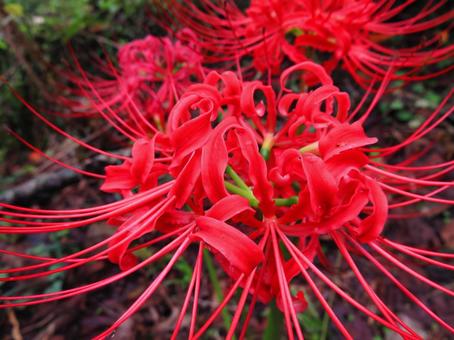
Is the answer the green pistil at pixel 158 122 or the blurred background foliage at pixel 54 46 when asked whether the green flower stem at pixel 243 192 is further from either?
the blurred background foliage at pixel 54 46

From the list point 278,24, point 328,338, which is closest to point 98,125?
point 278,24

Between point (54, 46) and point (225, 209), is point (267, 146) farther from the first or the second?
point (54, 46)

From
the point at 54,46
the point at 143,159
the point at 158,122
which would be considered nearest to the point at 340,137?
the point at 143,159

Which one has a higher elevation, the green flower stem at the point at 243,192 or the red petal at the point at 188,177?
the red petal at the point at 188,177

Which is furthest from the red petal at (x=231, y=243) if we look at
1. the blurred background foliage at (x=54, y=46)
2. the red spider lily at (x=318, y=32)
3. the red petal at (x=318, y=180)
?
the blurred background foliage at (x=54, y=46)

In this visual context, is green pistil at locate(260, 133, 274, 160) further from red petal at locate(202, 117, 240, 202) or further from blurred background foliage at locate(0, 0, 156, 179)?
blurred background foliage at locate(0, 0, 156, 179)

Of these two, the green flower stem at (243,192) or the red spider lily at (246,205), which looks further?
the green flower stem at (243,192)

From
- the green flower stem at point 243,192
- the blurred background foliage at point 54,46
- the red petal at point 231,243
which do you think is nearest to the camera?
the red petal at point 231,243

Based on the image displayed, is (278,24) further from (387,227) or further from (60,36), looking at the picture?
(60,36)

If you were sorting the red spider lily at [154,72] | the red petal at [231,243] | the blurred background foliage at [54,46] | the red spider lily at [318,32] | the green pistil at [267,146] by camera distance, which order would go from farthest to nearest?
1. the blurred background foliage at [54,46]
2. the red spider lily at [154,72]
3. the red spider lily at [318,32]
4. the green pistil at [267,146]
5. the red petal at [231,243]
